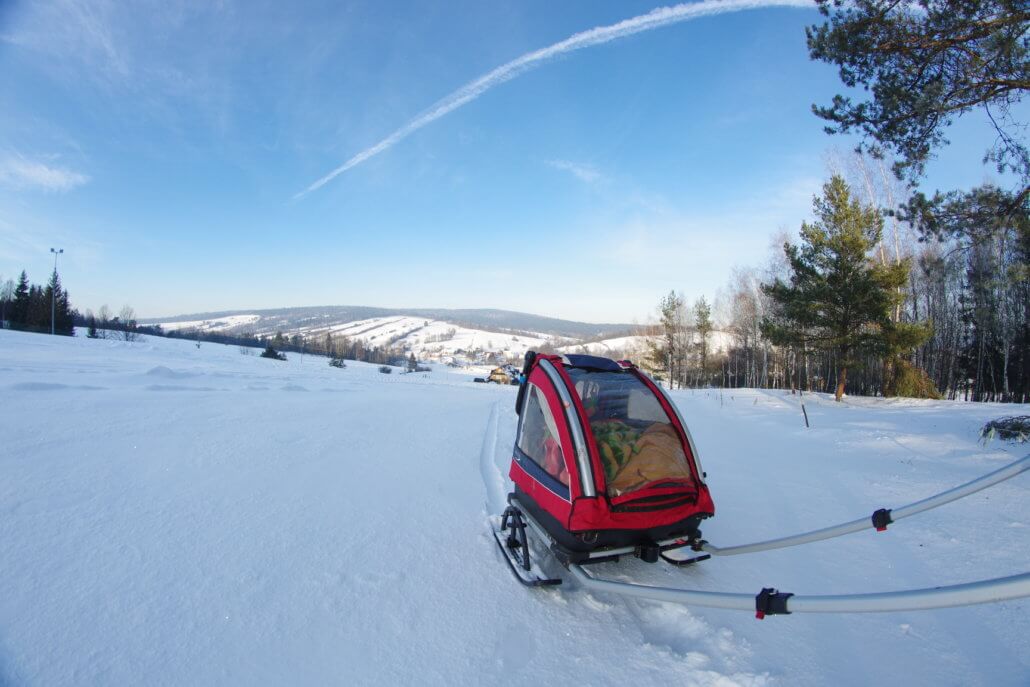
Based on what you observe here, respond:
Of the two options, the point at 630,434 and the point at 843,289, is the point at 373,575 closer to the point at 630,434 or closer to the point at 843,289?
the point at 630,434

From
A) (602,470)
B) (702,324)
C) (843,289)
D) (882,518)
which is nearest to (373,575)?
(602,470)

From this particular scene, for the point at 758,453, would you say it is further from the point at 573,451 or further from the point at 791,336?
the point at 791,336

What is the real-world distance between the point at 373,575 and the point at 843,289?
71.7 feet

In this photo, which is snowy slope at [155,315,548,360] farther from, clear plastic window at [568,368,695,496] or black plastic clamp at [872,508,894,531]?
black plastic clamp at [872,508,894,531]

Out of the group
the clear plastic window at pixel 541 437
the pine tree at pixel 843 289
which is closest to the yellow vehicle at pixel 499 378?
the pine tree at pixel 843 289

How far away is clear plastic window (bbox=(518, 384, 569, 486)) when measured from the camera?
3.19m

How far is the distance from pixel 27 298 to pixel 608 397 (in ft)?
243

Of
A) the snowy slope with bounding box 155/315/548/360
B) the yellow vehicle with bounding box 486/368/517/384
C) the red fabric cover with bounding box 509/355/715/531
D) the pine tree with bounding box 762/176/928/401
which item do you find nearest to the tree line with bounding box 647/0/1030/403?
the pine tree with bounding box 762/176/928/401

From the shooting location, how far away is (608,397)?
3689mm

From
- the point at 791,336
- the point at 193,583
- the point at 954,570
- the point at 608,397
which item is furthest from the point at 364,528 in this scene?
the point at 791,336

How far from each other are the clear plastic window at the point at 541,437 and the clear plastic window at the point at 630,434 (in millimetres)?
288

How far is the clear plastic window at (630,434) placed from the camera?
3010 mm

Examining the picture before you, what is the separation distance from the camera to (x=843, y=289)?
61.7 feet

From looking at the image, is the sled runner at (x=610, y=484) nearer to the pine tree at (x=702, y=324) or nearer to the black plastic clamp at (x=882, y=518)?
the black plastic clamp at (x=882, y=518)
